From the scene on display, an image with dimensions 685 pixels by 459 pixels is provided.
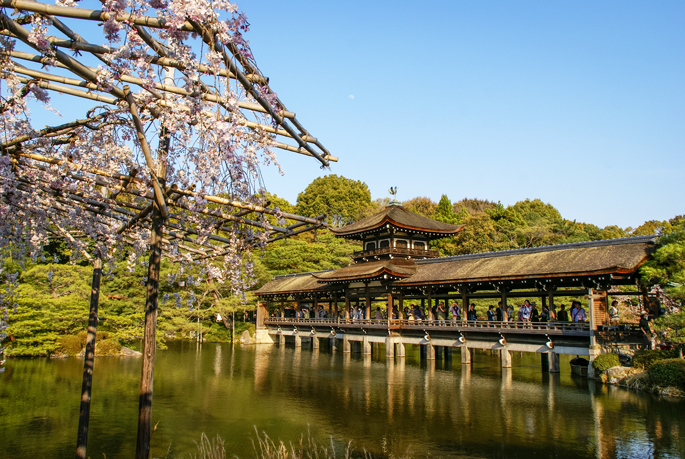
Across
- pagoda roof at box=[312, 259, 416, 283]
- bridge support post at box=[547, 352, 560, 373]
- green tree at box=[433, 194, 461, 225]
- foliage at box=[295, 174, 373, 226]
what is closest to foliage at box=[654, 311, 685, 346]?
bridge support post at box=[547, 352, 560, 373]

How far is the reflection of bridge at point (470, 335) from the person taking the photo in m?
18.3

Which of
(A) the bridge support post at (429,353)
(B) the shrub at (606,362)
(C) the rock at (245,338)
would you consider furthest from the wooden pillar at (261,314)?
(B) the shrub at (606,362)

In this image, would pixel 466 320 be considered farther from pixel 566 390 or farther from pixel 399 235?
pixel 399 235

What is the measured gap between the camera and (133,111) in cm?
455

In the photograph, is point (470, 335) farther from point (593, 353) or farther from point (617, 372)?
point (617, 372)

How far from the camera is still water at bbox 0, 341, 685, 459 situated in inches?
385

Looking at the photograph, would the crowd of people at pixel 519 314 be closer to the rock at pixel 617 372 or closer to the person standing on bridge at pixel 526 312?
the person standing on bridge at pixel 526 312

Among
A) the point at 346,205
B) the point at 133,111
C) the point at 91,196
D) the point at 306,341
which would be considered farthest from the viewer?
the point at 346,205

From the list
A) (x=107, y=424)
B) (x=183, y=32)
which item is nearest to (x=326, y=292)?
(x=107, y=424)

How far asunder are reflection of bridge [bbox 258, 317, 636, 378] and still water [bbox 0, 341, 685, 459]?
44.1 inches

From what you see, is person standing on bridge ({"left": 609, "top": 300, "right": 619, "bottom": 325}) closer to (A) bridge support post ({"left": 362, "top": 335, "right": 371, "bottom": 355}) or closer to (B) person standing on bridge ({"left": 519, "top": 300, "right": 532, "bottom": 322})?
(B) person standing on bridge ({"left": 519, "top": 300, "right": 532, "bottom": 322})

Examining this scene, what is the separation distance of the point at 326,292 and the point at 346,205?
92.9 ft

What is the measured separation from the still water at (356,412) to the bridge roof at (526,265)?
4098 millimetres

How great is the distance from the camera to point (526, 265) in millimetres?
21000
